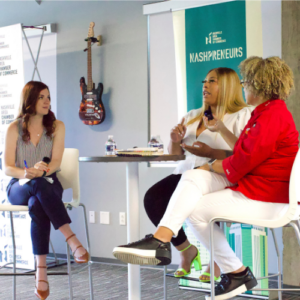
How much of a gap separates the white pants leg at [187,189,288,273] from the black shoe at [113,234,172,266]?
0.20 metres

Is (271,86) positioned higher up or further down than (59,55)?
further down

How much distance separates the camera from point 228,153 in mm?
2137

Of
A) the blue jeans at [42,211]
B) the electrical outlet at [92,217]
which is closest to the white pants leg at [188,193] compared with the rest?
the blue jeans at [42,211]

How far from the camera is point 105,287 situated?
2826 millimetres

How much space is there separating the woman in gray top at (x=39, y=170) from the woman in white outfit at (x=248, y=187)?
765mm

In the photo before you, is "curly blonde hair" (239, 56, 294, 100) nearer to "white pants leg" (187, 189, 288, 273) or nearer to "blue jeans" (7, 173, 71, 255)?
"white pants leg" (187, 189, 288, 273)

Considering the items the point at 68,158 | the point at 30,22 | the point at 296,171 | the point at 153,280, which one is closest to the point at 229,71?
the point at 296,171

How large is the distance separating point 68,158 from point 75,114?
50.1 inches

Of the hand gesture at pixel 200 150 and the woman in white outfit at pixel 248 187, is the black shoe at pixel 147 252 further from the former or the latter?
the hand gesture at pixel 200 150

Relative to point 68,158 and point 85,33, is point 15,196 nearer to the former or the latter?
point 68,158

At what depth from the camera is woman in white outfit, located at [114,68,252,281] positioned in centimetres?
209

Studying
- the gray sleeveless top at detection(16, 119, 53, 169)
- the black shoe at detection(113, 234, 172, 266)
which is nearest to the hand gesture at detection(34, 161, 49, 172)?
the gray sleeveless top at detection(16, 119, 53, 169)

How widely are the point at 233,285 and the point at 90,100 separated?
2455mm

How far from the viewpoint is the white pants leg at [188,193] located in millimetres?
1585
